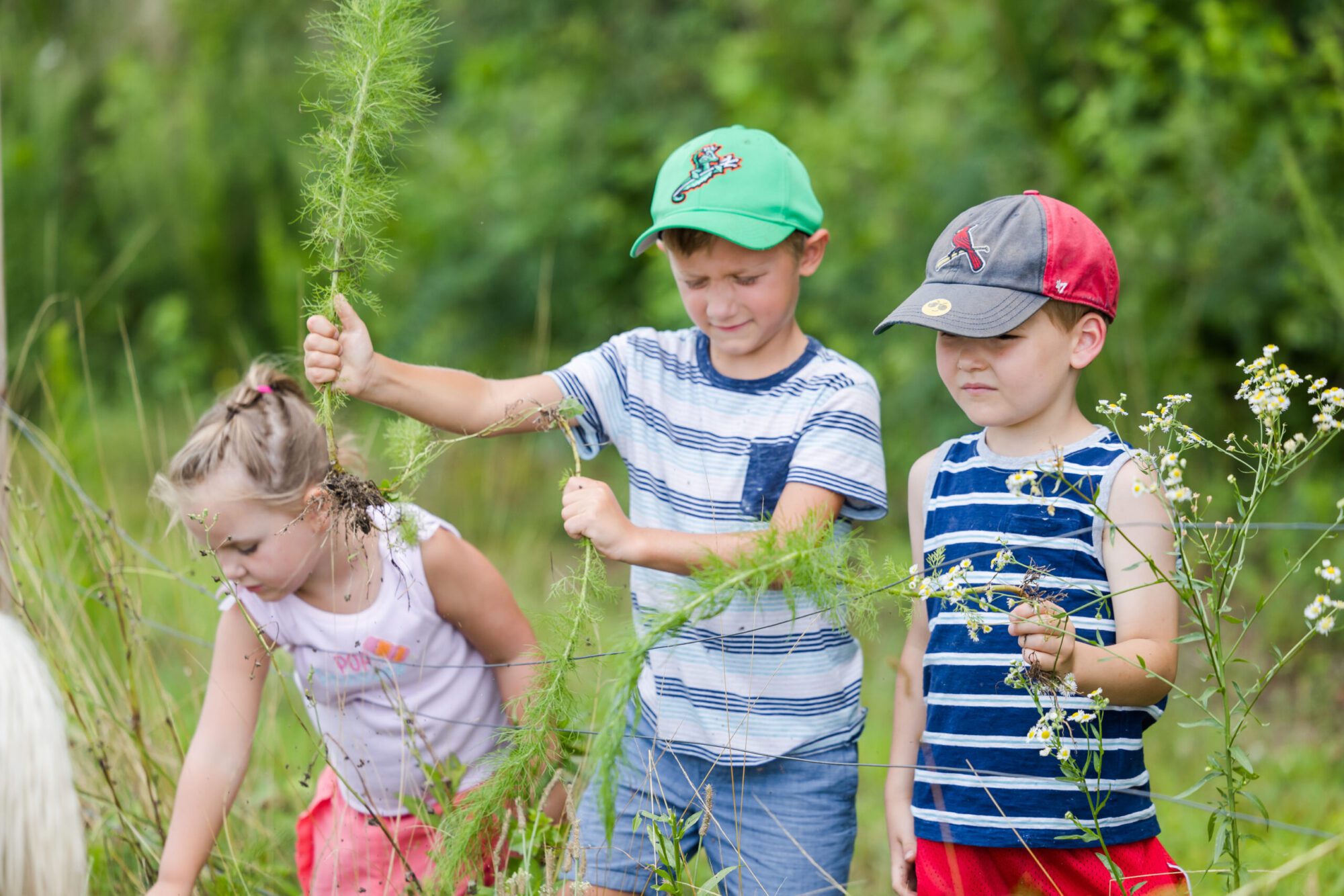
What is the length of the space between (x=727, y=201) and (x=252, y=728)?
156 centimetres

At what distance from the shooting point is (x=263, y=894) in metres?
2.72

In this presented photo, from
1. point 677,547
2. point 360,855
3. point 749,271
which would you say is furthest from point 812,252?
point 360,855

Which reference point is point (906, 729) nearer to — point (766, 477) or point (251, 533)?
point (766, 477)

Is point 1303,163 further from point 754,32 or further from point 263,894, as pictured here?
point 263,894

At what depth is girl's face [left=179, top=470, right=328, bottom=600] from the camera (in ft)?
7.75

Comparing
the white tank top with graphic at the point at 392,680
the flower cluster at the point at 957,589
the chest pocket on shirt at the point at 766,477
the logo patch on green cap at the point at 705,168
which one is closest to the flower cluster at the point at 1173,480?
the flower cluster at the point at 957,589

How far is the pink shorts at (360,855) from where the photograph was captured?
8.38ft

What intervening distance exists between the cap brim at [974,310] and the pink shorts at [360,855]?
4.91 ft

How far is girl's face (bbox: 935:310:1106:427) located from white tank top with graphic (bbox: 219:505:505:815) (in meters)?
1.15

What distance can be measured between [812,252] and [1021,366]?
0.62 meters

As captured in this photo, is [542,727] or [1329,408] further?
[542,727]

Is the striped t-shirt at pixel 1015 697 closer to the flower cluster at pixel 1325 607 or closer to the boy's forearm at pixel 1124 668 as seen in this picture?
the boy's forearm at pixel 1124 668

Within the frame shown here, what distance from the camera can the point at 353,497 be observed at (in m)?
2.10

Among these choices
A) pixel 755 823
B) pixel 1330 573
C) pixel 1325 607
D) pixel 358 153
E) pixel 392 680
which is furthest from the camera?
pixel 392 680
